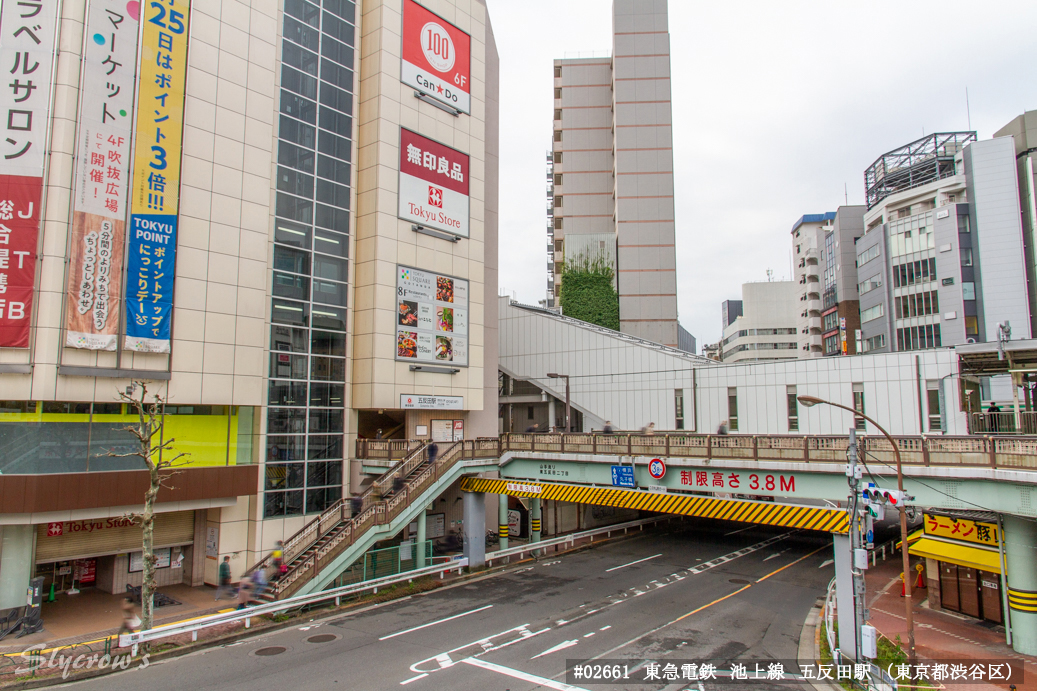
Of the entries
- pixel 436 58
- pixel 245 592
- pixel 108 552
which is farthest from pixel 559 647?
pixel 436 58

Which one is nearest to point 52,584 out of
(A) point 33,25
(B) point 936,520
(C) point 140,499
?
(C) point 140,499

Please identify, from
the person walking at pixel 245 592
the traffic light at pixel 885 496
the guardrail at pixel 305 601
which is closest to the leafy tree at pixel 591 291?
the guardrail at pixel 305 601

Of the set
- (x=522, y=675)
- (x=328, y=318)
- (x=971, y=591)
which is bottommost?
(x=522, y=675)

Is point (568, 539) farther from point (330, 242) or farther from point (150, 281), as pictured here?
point (150, 281)

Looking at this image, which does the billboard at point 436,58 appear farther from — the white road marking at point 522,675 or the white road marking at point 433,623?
the white road marking at point 522,675

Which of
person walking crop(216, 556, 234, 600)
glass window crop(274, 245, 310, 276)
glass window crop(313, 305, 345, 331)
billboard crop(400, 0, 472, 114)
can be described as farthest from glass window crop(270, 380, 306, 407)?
billboard crop(400, 0, 472, 114)

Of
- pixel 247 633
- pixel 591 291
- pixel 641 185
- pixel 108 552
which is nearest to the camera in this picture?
pixel 247 633

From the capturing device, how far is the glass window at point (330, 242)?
1378 inches

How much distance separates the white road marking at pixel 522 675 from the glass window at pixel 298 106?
29256 mm

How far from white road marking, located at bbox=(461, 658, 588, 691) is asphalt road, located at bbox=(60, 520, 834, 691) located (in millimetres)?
36

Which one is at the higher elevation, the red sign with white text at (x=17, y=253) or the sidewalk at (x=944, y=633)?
the red sign with white text at (x=17, y=253)

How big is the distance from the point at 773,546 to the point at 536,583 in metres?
18.7

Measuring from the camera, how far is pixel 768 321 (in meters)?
106

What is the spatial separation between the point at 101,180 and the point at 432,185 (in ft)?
60.6
